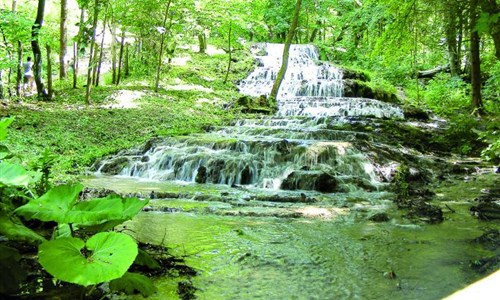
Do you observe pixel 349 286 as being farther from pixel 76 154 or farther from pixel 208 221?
pixel 76 154

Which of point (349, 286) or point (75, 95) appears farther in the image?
point (75, 95)

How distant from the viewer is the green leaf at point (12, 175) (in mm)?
1703

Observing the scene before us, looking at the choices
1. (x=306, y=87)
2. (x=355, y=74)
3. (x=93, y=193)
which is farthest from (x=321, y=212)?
(x=355, y=74)

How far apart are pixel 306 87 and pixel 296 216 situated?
1648 cm

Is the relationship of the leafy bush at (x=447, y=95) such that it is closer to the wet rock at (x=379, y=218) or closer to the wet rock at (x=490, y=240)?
the wet rock at (x=379, y=218)

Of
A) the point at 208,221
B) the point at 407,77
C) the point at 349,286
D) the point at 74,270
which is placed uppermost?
the point at 407,77

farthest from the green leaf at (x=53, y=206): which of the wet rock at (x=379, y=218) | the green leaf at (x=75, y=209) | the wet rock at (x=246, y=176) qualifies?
the wet rock at (x=246, y=176)

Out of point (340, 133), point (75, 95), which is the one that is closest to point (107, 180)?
point (340, 133)

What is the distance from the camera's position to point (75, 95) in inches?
627

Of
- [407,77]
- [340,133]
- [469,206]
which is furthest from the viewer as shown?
[407,77]

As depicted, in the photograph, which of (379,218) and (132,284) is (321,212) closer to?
(379,218)

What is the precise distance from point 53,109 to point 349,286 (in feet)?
42.5

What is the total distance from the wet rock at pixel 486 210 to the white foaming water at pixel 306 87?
374 inches

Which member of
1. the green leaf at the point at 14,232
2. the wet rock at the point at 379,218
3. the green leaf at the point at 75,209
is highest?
the green leaf at the point at 75,209
